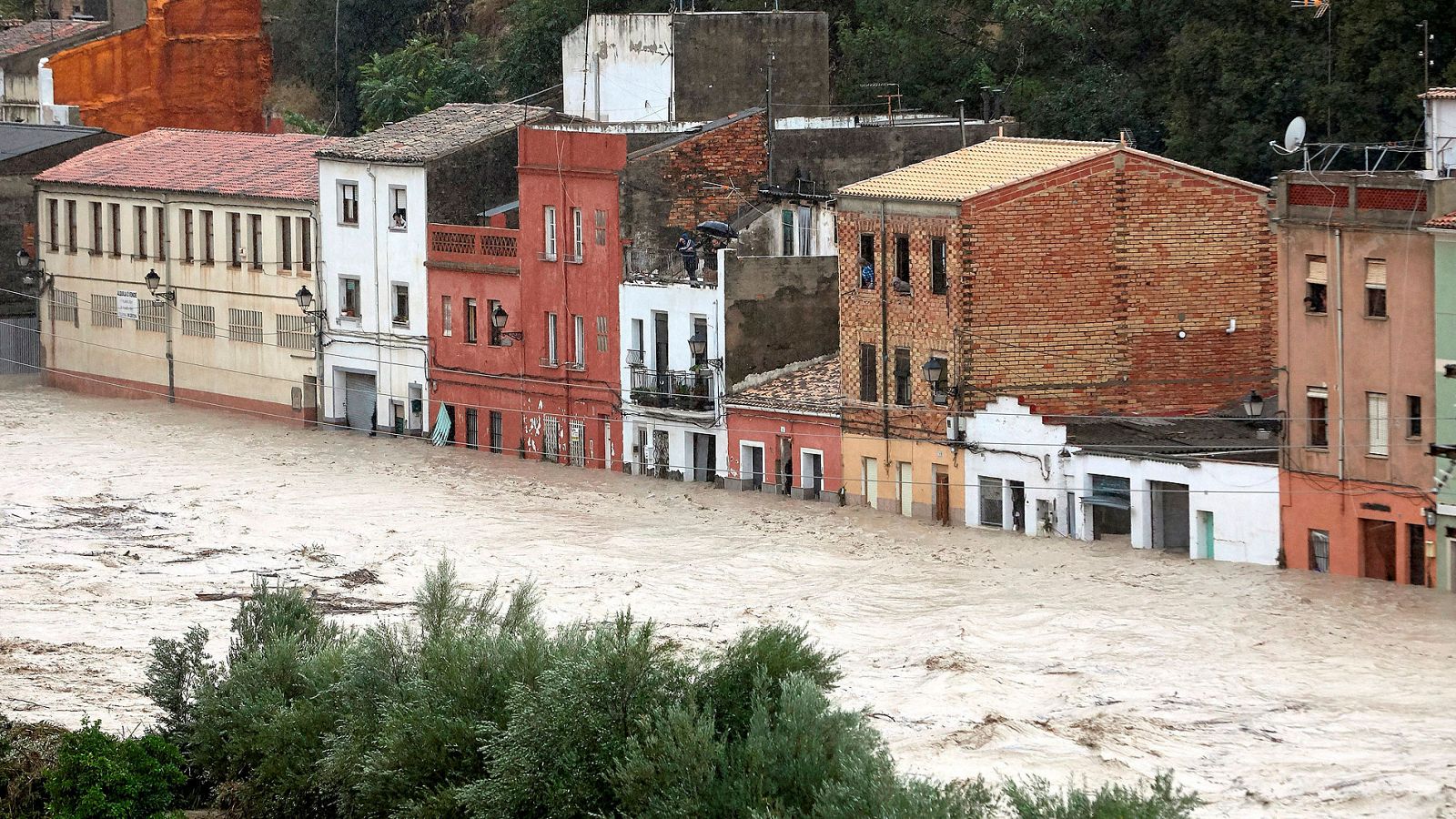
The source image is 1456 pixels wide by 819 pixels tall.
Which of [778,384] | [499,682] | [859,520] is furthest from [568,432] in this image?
[499,682]

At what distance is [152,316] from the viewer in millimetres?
70938

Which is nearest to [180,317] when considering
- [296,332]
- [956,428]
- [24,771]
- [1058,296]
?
[296,332]

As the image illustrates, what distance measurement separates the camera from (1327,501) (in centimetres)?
4384

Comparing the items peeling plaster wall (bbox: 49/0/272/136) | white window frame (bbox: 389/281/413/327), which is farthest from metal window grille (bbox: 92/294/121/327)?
peeling plaster wall (bbox: 49/0/272/136)

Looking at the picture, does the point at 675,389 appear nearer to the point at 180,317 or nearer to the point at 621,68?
the point at 621,68

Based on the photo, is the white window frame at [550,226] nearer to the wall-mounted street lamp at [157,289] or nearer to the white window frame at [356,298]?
the white window frame at [356,298]

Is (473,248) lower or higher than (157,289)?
higher

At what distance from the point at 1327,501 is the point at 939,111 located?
29349 mm

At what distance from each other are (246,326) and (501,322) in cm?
1075

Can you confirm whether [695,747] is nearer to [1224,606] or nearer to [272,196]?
[1224,606]

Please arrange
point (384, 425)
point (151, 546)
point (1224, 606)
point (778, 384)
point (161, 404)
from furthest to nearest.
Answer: point (161, 404)
point (384, 425)
point (778, 384)
point (151, 546)
point (1224, 606)

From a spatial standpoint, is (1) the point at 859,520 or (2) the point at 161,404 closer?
(1) the point at 859,520

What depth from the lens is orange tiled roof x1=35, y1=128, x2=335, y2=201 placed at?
2692 inches

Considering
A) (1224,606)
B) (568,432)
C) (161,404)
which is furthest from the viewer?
(161,404)
